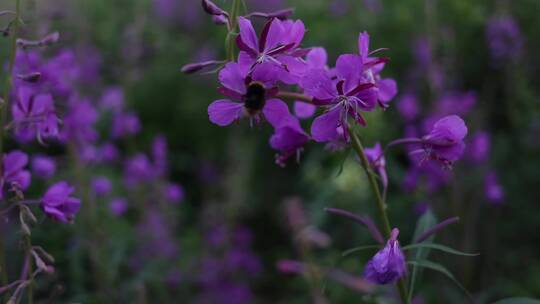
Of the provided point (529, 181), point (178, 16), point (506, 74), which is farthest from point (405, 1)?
point (178, 16)

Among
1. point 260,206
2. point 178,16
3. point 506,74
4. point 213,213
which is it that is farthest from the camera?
point 178,16

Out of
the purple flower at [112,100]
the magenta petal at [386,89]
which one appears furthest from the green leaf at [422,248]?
the purple flower at [112,100]

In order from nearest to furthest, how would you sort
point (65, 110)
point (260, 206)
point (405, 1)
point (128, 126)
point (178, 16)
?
point (65, 110) < point (128, 126) < point (260, 206) < point (405, 1) < point (178, 16)

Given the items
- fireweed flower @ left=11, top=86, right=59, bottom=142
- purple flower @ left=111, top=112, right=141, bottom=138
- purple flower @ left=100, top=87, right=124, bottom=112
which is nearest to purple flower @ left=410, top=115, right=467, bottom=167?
fireweed flower @ left=11, top=86, right=59, bottom=142

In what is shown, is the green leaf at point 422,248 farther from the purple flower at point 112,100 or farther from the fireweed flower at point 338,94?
the purple flower at point 112,100

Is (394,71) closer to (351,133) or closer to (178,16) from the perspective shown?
(178,16)

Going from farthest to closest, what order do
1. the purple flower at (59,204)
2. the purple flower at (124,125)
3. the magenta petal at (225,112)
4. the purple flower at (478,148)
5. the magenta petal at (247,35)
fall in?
the purple flower at (124,125)
the purple flower at (478,148)
the purple flower at (59,204)
the magenta petal at (225,112)
the magenta petal at (247,35)

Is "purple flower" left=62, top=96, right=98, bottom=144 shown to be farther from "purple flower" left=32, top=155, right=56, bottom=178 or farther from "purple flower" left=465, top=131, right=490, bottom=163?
"purple flower" left=465, top=131, right=490, bottom=163
